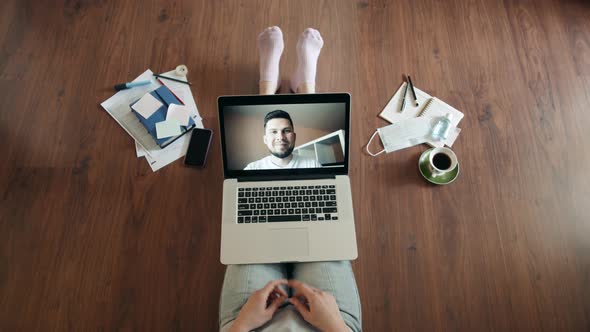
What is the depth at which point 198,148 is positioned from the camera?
3.68 feet

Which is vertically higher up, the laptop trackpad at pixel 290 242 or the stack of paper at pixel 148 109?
the stack of paper at pixel 148 109

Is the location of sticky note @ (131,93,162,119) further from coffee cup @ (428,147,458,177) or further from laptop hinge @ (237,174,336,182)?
coffee cup @ (428,147,458,177)

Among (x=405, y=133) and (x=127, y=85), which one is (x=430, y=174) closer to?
(x=405, y=133)

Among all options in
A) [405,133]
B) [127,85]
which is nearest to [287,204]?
[405,133]

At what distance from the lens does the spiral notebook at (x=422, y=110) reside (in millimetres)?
1160

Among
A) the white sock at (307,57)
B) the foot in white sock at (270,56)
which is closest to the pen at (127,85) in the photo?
the foot in white sock at (270,56)

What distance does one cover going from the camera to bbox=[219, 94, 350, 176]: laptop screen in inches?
35.4

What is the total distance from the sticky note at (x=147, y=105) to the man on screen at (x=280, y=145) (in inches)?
17.6

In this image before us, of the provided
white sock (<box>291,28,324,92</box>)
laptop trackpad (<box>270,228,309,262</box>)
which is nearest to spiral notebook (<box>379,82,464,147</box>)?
white sock (<box>291,28,324,92</box>)

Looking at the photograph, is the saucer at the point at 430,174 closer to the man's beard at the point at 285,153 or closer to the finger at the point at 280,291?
the man's beard at the point at 285,153

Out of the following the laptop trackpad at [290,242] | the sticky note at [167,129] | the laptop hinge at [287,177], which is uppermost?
the sticky note at [167,129]

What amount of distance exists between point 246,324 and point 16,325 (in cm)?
73

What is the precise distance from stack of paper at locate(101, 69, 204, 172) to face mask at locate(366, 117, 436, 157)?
62 centimetres

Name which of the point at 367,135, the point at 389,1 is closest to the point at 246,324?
the point at 367,135
